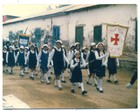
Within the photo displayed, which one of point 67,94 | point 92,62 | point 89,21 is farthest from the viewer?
point 89,21

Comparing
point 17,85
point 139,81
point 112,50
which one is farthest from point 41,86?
point 139,81

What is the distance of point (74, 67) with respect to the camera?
436cm

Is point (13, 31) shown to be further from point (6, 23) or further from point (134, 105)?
point (134, 105)

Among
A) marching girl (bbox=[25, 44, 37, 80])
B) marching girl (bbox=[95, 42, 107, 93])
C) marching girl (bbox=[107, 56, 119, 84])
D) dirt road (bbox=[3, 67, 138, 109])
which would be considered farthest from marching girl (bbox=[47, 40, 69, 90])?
marching girl (bbox=[107, 56, 119, 84])

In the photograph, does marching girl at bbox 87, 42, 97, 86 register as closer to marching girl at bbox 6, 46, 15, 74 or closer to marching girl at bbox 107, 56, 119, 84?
marching girl at bbox 107, 56, 119, 84

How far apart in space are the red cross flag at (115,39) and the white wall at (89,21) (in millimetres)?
81

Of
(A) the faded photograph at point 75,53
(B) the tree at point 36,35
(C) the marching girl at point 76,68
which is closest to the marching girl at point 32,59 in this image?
(A) the faded photograph at point 75,53

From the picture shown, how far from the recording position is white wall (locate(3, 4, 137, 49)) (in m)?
4.41

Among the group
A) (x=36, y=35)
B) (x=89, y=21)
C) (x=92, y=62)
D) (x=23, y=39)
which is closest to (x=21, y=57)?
(x=23, y=39)

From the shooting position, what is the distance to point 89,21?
4559mm

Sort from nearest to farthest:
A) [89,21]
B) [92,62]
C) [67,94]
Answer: [67,94] < [92,62] < [89,21]

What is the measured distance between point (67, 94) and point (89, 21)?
4.16 feet

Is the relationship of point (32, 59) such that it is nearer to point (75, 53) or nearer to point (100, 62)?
point (75, 53)

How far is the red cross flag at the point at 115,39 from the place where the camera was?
14.6ft
